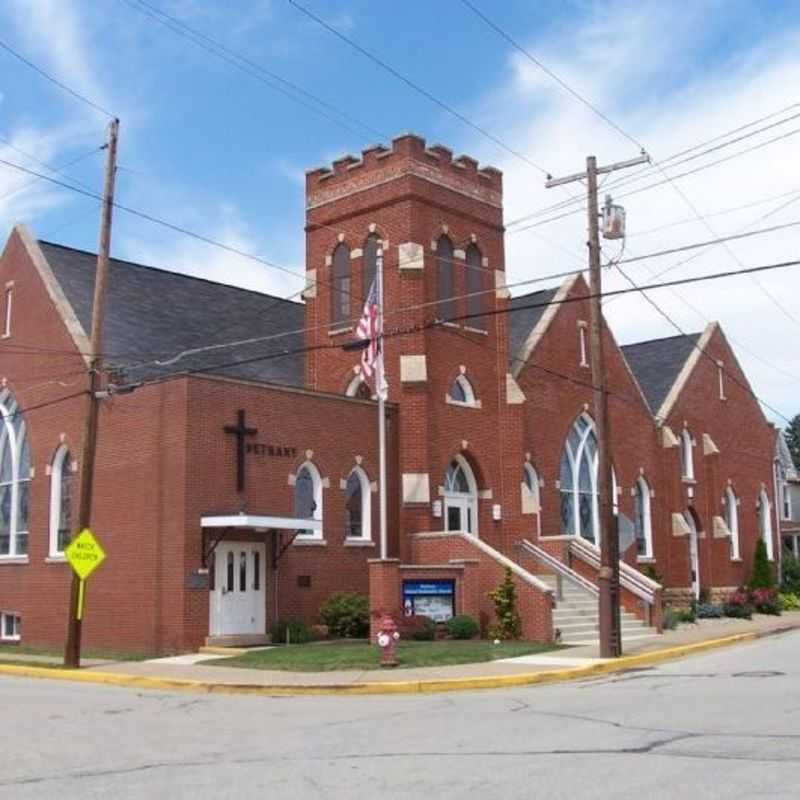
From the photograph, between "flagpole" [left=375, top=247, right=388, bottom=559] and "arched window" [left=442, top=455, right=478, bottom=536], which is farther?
"arched window" [left=442, top=455, right=478, bottom=536]

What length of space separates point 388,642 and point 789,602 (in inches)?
939

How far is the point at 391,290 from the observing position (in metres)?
29.8

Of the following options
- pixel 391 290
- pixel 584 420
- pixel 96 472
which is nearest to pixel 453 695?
pixel 96 472

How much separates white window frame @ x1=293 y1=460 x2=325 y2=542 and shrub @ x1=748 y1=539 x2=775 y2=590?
771 inches

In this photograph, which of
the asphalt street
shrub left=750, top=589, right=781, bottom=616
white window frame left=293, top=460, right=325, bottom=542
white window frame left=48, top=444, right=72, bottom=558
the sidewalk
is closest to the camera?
the asphalt street

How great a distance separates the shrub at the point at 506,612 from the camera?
24531 mm

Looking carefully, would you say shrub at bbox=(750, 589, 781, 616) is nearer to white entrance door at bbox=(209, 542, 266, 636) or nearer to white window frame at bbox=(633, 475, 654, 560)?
white window frame at bbox=(633, 475, 654, 560)

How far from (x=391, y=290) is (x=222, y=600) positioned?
9455 millimetres

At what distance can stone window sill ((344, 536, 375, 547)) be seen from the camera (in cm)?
2745

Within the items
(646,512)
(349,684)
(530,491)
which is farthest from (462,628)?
(646,512)

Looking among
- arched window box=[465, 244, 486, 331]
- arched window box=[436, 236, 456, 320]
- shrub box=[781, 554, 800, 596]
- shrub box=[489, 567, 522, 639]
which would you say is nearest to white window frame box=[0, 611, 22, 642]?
shrub box=[489, 567, 522, 639]

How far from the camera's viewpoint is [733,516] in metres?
44.9

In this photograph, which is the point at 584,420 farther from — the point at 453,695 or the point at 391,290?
the point at 453,695

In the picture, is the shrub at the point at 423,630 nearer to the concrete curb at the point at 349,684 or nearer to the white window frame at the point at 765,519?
the concrete curb at the point at 349,684
